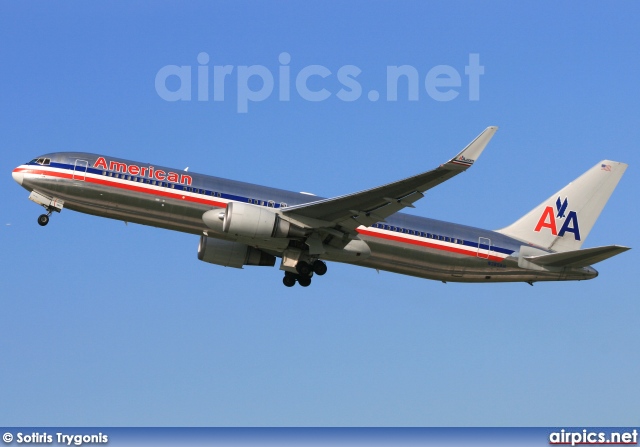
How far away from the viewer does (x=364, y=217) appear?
42500mm

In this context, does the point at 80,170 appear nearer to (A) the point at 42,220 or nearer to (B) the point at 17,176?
(A) the point at 42,220

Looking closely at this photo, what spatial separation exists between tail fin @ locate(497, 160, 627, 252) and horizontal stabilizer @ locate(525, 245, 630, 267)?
2481mm

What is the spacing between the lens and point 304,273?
147 feet

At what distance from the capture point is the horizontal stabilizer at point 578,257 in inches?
1709

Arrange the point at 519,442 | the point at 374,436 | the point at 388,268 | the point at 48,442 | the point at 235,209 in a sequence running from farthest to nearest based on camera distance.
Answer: the point at 374,436, the point at 519,442, the point at 388,268, the point at 235,209, the point at 48,442

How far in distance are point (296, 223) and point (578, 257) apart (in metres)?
14.2

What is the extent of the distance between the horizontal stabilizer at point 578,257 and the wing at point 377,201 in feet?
31.3

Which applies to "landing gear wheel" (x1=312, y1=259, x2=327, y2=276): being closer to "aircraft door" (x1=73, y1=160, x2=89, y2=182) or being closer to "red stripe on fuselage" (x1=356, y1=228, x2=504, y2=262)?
"red stripe on fuselage" (x1=356, y1=228, x2=504, y2=262)

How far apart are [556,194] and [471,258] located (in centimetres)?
813

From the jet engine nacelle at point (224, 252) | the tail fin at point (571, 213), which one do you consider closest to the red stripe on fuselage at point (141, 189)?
the jet engine nacelle at point (224, 252)

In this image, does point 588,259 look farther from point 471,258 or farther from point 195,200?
point 195,200

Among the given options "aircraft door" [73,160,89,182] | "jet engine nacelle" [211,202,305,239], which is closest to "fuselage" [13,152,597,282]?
"aircraft door" [73,160,89,182]

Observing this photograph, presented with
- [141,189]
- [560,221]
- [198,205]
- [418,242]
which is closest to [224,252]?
[198,205]

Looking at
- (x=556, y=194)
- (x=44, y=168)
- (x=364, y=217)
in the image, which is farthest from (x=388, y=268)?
(x=44, y=168)
